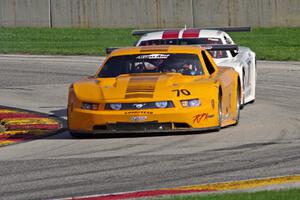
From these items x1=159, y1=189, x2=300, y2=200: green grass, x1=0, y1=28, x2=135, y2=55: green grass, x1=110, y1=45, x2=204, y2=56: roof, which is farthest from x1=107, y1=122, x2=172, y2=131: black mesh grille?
x1=0, y1=28, x2=135, y2=55: green grass

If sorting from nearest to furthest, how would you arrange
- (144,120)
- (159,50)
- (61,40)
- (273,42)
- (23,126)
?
(144,120) → (159,50) → (23,126) → (273,42) → (61,40)

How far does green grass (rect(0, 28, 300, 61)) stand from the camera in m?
30.9

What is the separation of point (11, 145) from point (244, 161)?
11.6 ft

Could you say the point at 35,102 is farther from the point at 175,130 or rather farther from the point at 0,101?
the point at 175,130

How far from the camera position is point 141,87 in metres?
13.6

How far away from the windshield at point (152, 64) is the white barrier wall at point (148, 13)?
951 inches

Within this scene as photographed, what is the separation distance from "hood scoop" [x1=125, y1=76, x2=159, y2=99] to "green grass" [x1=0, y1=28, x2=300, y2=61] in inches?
550

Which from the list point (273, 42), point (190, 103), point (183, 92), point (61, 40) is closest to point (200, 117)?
point (190, 103)

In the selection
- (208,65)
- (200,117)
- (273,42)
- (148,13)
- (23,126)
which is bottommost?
(273,42)

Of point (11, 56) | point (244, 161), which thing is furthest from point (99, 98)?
point (11, 56)

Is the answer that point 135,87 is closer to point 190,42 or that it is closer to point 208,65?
point 208,65

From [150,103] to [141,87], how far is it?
14.4 inches

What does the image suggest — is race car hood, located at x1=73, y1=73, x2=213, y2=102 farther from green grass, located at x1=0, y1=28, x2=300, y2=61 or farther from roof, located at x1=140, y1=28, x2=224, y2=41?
green grass, located at x1=0, y1=28, x2=300, y2=61

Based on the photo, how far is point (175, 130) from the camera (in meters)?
13.3
